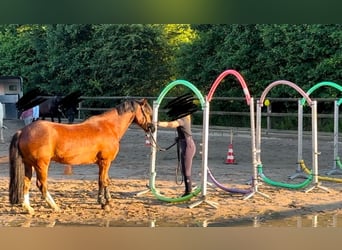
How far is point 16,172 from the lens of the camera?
538 cm

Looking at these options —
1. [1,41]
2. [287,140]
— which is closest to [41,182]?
[287,140]

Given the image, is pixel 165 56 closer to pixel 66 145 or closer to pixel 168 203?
pixel 168 203

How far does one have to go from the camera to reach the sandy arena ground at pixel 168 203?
206 inches

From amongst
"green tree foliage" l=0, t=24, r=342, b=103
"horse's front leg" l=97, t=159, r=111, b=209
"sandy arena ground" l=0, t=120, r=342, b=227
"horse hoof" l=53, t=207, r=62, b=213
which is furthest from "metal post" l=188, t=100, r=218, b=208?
"green tree foliage" l=0, t=24, r=342, b=103

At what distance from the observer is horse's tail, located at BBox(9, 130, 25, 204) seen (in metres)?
5.37

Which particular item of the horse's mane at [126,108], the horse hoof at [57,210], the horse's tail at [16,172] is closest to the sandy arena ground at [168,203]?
the horse hoof at [57,210]

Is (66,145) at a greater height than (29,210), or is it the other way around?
(66,145)

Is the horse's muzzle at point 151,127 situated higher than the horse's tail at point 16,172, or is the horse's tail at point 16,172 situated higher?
the horse's muzzle at point 151,127

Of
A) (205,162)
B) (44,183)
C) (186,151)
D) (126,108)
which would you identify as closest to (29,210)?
(44,183)

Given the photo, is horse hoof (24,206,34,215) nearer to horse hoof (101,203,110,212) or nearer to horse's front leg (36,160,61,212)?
horse's front leg (36,160,61,212)

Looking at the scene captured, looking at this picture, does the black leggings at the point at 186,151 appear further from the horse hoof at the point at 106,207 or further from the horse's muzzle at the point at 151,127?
the horse hoof at the point at 106,207

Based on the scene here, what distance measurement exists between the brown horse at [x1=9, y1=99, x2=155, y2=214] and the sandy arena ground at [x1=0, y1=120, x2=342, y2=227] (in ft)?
0.94

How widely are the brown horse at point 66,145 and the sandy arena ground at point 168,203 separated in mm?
288

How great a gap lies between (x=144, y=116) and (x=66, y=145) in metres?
0.97
